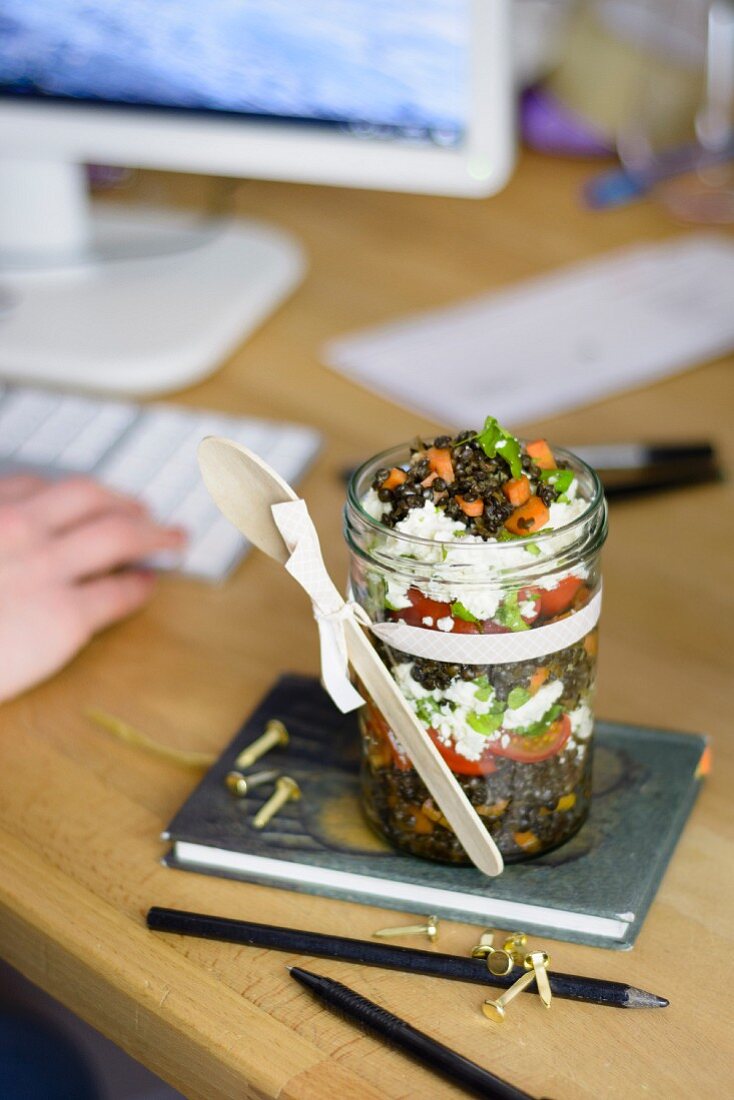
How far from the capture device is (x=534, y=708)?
1.59 ft

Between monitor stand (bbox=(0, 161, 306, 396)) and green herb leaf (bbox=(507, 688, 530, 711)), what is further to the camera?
monitor stand (bbox=(0, 161, 306, 396))

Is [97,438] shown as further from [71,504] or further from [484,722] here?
[484,722]

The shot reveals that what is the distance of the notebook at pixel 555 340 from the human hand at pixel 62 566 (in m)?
0.26

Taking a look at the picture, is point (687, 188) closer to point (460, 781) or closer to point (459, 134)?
point (459, 134)

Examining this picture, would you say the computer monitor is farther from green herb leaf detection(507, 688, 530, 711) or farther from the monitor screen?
green herb leaf detection(507, 688, 530, 711)

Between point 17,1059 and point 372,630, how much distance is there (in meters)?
0.44

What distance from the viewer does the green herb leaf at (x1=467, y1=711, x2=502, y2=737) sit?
0.48 metres

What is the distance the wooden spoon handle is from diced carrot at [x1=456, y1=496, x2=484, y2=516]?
60 millimetres

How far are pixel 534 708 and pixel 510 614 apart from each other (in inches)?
1.7

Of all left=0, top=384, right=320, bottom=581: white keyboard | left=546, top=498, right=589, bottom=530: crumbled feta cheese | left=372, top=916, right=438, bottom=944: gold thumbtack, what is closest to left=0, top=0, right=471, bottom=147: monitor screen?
left=0, top=384, right=320, bottom=581: white keyboard

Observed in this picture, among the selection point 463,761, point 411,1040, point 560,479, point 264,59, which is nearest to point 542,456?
point 560,479

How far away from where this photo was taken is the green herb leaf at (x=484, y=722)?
1.57ft

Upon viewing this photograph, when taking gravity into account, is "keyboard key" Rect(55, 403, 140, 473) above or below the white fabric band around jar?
below

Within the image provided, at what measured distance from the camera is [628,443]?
825 millimetres
